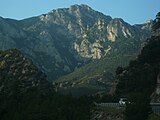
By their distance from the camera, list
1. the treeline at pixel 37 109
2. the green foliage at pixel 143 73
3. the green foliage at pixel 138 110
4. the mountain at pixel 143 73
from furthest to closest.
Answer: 1. the green foliage at pixel 143 73
2. the mountain at pixel 143 73
3. the green foliage at pixel 138 110
4. the treeline at pixel 37 109

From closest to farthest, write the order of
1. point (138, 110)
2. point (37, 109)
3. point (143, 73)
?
point (37, 109) < point (138, 110) < point (143, 73)

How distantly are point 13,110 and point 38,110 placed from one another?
7.97m

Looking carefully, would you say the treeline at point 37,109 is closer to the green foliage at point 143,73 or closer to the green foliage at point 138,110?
the green foliage at point 138,110

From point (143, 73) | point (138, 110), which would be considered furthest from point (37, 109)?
point (143, 73)

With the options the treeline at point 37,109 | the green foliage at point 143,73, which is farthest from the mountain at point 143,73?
the treeline at point 37,109

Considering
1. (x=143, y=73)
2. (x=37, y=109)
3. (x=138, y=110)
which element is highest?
(x=143, y=73)

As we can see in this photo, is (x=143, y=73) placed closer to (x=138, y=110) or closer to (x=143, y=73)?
(x=143, y=73)

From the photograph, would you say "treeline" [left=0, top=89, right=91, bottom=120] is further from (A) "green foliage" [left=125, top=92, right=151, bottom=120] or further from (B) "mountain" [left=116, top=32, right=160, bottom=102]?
(B) "mountain" [left=116, top=32, right=160, bottom=102]

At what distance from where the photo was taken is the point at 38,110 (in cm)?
9306


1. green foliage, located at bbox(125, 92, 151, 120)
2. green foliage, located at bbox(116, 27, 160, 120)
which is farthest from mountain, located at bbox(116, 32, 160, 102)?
green foliage, located at bbox(125, 92, 151, 120)

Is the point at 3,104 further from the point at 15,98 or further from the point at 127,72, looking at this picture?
the point at 127,72

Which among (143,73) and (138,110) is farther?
(143,73)

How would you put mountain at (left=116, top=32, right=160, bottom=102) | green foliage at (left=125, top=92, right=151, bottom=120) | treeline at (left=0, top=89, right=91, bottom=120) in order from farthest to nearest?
mountain at (left=116, top=32, right=160, bottom=102) → green foliage at (left=125, top=92, right=151, bottom=120) → treeline at (left=0, top=89, right=91, bottom=120)

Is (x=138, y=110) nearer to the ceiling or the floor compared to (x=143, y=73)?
nearer to the floor
